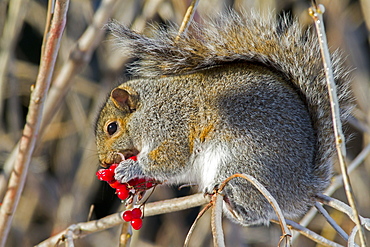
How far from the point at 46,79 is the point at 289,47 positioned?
0.90 m

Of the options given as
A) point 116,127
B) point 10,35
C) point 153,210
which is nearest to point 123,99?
point 116,127

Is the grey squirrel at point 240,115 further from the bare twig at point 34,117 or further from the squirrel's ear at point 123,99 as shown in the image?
the bare twig at point 34,117

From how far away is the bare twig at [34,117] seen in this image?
1497 millimetres

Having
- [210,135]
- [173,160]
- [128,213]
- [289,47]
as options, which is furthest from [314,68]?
[128,213]

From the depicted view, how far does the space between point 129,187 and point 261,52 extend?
720mm

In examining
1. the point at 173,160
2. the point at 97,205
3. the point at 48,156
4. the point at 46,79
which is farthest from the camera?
the point at 97,205

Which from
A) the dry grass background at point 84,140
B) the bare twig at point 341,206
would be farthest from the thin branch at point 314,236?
the dry grass background at point 84,140

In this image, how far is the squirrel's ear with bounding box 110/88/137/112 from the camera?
1.99m

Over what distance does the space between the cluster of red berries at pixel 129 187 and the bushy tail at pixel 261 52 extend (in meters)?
0.47

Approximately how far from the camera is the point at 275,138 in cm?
176

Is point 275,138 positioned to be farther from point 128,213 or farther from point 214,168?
point 128,213

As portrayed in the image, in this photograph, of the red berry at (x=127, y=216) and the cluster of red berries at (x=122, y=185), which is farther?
the cluster of red berries at (x=122, y=185)

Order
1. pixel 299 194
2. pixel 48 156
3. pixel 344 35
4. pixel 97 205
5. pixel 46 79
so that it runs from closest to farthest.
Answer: pixel 46 79
pixel 299 194
pixel 344 35
pixel 48 156
pixel 97 205

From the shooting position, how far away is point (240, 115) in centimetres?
181
